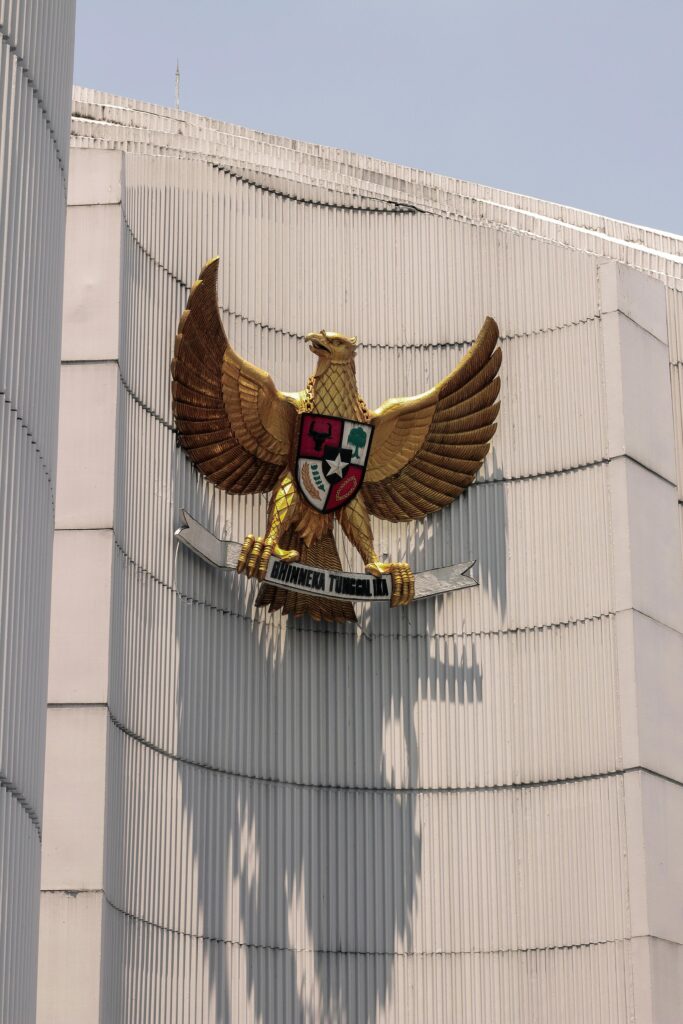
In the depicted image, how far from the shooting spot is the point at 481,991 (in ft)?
75.8

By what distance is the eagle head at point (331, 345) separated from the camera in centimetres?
2362

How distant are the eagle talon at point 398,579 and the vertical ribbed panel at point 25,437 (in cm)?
722

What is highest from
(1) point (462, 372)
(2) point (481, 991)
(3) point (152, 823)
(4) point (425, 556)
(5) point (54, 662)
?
(1) point (462, 372)

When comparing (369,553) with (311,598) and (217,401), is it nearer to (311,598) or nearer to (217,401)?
(311,598)

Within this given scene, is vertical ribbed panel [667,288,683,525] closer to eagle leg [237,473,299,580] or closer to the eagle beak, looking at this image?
the eagle beak

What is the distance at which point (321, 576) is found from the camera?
2341 cm

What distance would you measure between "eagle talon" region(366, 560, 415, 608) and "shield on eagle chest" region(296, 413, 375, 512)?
2.96 feet

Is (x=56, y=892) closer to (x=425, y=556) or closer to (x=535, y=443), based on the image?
(x=425, y=556)

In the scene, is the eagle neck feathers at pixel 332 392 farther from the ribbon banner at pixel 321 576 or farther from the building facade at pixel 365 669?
the ribbon banner at pixel 321 576

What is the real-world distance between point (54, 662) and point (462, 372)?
6.54 metres

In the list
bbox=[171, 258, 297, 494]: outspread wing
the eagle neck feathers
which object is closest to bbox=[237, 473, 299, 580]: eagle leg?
bbox=[171, 258, 297, 494]: outspread wing

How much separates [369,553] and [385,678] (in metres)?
1.53

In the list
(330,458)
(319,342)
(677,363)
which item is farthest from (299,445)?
(677,363)

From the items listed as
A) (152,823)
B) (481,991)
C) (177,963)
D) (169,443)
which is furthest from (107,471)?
(481,991)
